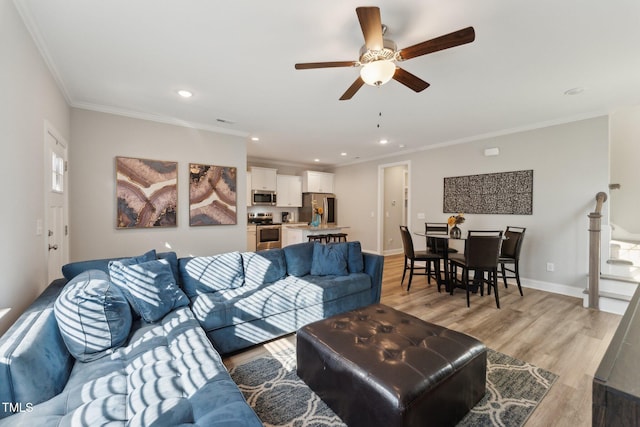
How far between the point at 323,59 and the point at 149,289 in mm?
2391

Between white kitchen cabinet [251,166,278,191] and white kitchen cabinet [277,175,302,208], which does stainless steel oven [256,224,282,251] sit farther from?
white kitchen cabinet [251,166,278,191]

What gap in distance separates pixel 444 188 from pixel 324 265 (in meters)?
3.32

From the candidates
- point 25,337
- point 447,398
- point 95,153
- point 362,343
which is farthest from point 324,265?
point 95,153

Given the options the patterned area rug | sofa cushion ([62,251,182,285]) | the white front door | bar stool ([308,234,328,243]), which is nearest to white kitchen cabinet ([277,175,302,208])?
bar stool ([308,234,328,243])

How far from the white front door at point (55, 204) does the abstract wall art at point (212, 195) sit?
1.40m

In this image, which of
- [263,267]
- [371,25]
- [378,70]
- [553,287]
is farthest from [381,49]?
[553,287]

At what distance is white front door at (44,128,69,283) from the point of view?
2434mm

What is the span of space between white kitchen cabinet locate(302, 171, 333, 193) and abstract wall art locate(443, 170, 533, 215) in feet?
11.3

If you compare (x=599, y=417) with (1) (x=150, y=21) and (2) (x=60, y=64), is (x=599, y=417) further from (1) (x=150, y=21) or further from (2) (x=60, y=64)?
(2) (x=60, y=64)

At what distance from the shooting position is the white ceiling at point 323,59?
1.78 m

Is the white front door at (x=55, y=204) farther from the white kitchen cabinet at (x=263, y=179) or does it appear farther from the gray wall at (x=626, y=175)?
the gray wall at (x=626, y=175)

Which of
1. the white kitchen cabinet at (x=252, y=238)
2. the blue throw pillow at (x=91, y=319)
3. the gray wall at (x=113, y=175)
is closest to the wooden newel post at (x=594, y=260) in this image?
the blue throw pillow at (x=91, y=319)

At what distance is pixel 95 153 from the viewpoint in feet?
11.3

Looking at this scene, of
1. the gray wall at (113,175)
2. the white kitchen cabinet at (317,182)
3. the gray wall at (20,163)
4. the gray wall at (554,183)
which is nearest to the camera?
the gray wall at (20,163)
